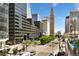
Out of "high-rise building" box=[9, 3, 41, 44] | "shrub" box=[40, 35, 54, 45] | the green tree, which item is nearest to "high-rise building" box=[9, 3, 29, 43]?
"high-rise building" box=[9, 3, 41, 44]

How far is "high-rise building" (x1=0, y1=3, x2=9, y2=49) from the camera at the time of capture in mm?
3178

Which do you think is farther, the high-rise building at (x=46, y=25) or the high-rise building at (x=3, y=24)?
the high-rise building at (x=46, y=25)

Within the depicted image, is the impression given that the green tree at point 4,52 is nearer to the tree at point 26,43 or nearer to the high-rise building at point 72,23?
the tree at point 26,43

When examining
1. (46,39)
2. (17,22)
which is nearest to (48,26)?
(46,39)

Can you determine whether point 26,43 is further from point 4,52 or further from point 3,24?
point 3,24

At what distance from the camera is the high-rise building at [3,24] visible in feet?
10.4

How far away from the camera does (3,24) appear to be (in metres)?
3.18

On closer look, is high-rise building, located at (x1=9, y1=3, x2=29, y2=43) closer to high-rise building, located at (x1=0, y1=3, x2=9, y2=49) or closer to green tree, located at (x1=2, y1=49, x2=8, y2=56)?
high-rise building, located at (x1=0, y1=3, x2=9, y2=49)

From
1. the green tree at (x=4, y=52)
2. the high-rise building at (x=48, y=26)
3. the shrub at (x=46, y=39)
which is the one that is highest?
the high-rise building at (x=48, y=26)

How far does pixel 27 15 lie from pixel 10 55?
0.71m

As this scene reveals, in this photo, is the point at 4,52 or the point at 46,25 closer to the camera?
the point at 4,52

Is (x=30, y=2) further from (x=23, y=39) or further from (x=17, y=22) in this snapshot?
(x=23, y=39)

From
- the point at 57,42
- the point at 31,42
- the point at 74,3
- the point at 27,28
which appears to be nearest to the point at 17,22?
the point at 27,28

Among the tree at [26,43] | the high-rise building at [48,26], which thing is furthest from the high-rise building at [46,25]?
the tree at [26,43]
